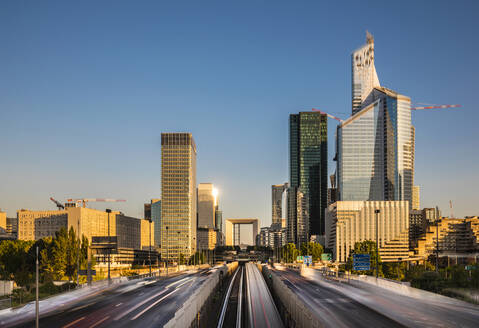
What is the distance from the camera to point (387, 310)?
49656 mm

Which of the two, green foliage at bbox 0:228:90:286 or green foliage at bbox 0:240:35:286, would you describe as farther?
green foliage at bbox 0:240:35:286

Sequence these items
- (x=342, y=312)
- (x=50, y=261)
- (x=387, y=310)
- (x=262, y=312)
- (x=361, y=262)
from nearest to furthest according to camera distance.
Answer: (x=342, y=312), (x=387, y=310), (x=262, y=312), (x=361, y=262), (x=50, y=261)

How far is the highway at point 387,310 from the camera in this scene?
41.3 m

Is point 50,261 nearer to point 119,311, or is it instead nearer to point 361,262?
point 119,311

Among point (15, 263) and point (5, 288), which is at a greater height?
point (5, 288)

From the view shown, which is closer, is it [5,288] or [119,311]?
[119,311]

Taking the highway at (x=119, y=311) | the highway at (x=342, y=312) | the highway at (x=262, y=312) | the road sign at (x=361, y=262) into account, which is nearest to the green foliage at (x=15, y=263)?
the highway at (x=119, y=311)

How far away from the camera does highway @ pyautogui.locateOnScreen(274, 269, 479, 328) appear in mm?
41344

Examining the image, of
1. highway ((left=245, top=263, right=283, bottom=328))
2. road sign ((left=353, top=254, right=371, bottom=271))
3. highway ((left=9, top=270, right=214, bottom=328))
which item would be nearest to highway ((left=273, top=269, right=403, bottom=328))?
highway ((left=245, top=263, right=283, bottom=328))

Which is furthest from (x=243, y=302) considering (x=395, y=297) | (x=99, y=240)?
(x=99, y=240)

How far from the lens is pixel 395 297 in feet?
204

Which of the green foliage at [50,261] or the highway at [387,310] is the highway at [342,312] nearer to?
the highway at [387,310]

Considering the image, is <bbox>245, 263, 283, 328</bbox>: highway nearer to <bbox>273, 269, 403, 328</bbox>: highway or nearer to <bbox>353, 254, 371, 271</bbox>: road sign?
<bbox>273, 269, 403, 328</bbox>: highway

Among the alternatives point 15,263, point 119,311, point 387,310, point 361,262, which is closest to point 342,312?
point 387,310
